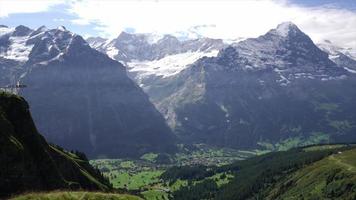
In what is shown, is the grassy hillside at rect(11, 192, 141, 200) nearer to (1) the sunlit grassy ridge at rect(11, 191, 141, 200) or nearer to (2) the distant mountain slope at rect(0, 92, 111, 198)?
(1) the sunlit grassy ridge at rect(11, 191, 141, 200)

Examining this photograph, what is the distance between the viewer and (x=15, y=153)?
132 meters

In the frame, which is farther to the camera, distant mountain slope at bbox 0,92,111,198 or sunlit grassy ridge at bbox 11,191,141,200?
distant mountain slope at bbox 0,92,111,198

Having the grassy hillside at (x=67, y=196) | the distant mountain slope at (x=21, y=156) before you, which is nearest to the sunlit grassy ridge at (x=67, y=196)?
the grassy hillside at (x=67, y=196)

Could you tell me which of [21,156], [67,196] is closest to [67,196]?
[67,196]

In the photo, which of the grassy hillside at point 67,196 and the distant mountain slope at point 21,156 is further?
the distant mountain slope at point 21,156

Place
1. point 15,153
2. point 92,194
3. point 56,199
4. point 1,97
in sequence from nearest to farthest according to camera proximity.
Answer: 1. point 56,199
2. point 92,194
3. point 15,153
4. point 1,97

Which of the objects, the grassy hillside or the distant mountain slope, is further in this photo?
the distant mountain slope

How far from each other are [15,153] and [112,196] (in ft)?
84.5

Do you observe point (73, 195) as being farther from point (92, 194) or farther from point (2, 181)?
point (2, 181)

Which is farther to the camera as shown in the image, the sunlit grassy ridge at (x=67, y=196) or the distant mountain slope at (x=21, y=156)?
the distant mountain slope at (x=21, y=156)

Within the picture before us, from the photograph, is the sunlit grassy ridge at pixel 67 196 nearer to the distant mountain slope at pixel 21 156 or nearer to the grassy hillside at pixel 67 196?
the grassy hillside at pixel 67 196

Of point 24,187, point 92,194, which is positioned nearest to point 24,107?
point 24,187

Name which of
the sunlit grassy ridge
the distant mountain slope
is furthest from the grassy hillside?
the distant mountain slope

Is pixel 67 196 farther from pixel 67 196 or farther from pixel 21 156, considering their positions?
pixel 21 156
